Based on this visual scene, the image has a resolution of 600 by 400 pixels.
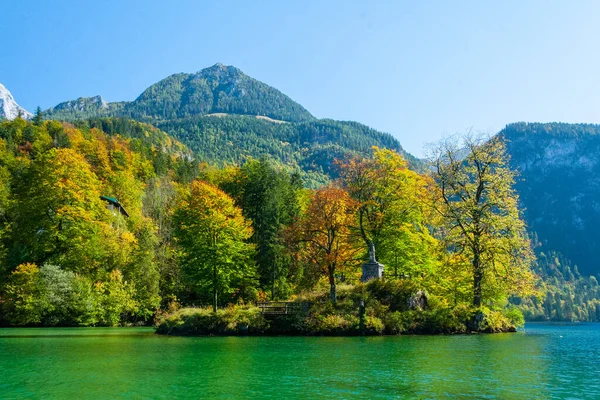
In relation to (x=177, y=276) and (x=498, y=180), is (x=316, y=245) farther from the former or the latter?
(x=177, y=276)

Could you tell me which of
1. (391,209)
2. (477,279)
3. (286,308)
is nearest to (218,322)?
(286,308)

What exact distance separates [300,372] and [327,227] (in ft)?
82.6

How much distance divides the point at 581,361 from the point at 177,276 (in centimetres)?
4996

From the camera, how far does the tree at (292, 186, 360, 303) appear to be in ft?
140

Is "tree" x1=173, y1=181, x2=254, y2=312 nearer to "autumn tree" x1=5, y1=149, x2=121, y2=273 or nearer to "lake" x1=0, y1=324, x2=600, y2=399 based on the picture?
"autumn tree" x1=5, y1=149, x2=121, y2=273

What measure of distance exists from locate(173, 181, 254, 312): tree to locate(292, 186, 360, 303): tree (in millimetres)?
7315

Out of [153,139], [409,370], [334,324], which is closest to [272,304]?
[334,324]

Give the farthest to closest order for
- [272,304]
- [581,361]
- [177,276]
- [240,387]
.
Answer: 1. [177,276]
2. [272,304]
3. [581,361]
4. [240,387]

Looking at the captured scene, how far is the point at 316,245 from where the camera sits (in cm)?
4600

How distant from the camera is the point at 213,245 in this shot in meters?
45.8

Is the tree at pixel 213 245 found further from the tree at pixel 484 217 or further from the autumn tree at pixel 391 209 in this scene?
the tree at pixel 484 217

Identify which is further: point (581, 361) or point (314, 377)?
point (581, 361)

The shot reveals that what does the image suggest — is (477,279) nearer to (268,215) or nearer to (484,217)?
(484,217)

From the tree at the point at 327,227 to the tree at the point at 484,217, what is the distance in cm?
795
